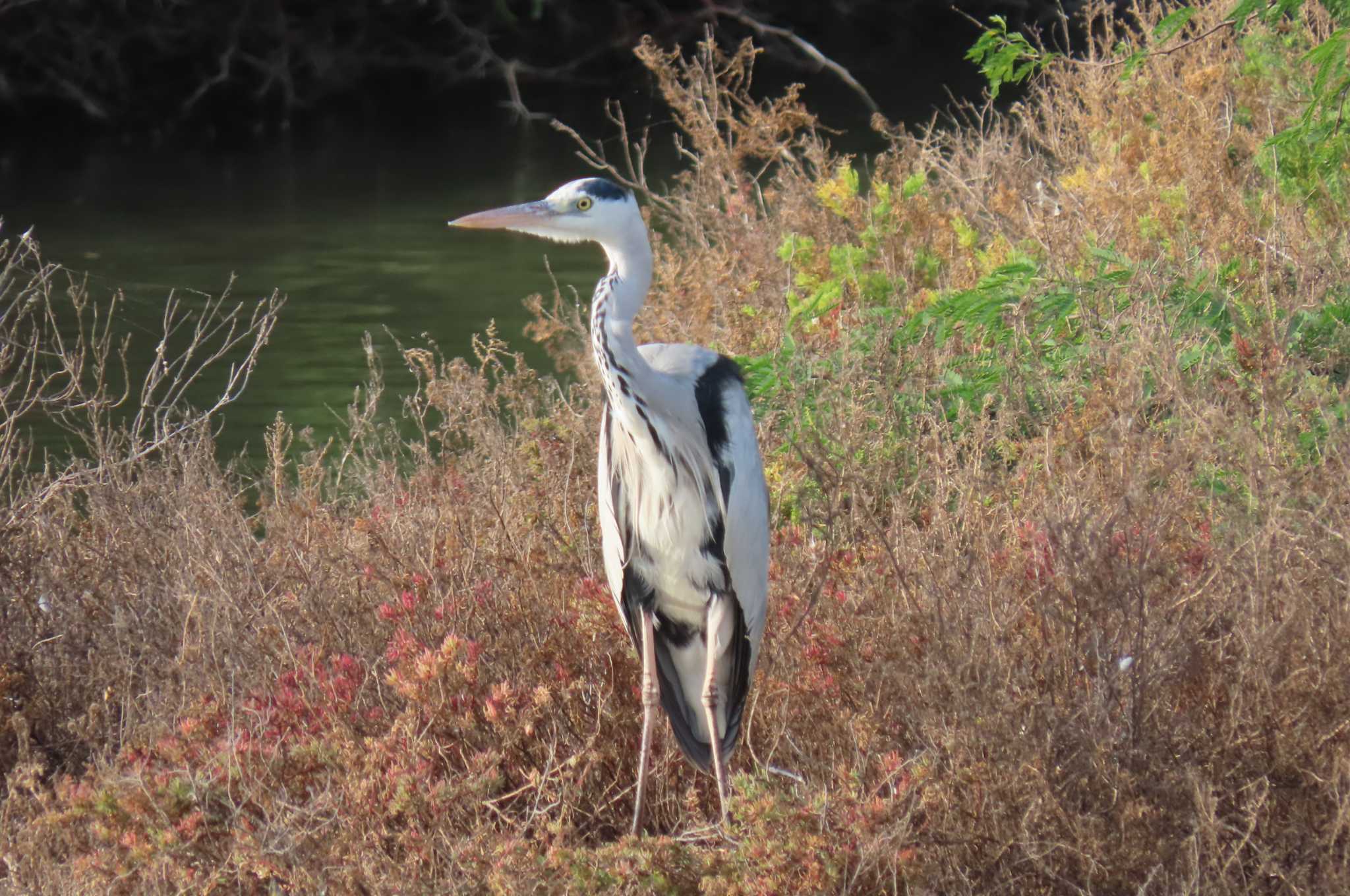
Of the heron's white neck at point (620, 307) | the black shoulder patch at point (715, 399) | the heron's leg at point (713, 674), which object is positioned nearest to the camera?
the heron's white neck at point (620, 307)

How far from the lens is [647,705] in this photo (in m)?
3.98

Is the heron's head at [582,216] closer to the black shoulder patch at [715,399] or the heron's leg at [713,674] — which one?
the black shoulder patch at [715,399]

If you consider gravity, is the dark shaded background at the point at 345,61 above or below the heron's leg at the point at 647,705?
above

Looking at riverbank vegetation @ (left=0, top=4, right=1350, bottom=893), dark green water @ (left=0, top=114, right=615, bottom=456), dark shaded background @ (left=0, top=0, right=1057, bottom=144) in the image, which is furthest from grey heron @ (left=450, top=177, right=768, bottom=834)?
dark shaded background @ (left=0, top=0, right=1057, bottom=144)

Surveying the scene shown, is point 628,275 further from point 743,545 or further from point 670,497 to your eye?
point 743,545

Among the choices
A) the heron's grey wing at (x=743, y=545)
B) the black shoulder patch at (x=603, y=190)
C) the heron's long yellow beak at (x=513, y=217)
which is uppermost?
the black shoulder patch at (x=603, y=190)

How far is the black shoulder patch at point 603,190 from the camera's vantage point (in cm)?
389

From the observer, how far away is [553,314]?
26.1 feet

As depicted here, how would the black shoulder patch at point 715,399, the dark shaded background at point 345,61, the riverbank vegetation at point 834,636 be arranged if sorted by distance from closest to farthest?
the riverbank vegetation at point 834,636 → the black shoulder patch at point 715,399 → the dark shaded background at point 345,61

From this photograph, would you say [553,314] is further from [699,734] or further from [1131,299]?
[699,734]

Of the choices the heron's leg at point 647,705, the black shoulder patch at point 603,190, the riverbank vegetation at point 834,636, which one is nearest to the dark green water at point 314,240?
the riverbank vegetation at point 834,636

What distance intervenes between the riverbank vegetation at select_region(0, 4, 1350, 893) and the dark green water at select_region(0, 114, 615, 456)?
5.27 metres

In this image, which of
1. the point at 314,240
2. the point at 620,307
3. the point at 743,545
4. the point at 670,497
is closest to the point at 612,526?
the point at 670,497

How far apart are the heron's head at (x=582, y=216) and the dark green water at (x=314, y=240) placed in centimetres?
647
